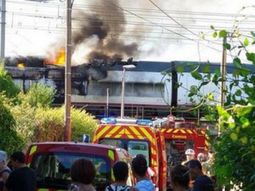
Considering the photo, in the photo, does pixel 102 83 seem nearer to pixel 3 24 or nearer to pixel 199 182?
pixel 3 24

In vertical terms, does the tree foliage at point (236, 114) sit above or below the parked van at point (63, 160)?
above

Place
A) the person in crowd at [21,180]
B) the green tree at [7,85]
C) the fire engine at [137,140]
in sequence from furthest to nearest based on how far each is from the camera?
the green tree at [7,85] < the fire engine at [137,140] < the person in crowd at [21,180]

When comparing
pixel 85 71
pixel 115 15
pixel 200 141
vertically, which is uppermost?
pixel 115 15

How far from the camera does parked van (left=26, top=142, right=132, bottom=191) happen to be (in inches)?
370

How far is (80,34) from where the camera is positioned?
5581 cm

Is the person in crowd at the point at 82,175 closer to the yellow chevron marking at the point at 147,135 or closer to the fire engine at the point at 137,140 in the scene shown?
the fire engine at the point at 137,140

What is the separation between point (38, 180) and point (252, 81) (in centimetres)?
522

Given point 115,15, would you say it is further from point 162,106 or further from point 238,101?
point 238,101

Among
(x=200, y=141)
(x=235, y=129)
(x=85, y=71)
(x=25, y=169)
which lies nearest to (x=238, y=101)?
(x=235, y=129)

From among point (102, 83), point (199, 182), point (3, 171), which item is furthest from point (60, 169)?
point (102, 83)

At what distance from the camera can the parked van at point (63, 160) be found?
9.41 metres

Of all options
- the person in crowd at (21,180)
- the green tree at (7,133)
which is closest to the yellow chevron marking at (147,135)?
the green tree at (7,133)

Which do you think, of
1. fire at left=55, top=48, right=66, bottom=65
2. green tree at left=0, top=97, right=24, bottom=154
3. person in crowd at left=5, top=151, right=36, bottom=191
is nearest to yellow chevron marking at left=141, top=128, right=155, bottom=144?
green tree at left=0, top=97, right=24, bottom=154

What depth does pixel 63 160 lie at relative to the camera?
9.62 m
